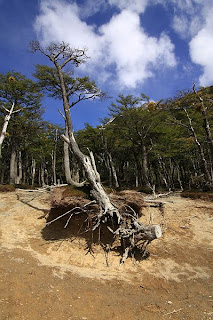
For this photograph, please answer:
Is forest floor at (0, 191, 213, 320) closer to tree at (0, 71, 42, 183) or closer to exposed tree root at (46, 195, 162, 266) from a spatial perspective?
exposed tree root at (46, 195, 162, 266)

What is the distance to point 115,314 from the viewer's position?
14.1 feet

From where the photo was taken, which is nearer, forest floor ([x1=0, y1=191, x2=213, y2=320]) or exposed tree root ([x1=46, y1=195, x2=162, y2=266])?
forest floor ([x1=0, y1=191, x2=213, y2=320])

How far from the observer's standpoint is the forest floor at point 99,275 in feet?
14.2

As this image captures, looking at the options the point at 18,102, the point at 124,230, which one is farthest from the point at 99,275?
the point at 18,102

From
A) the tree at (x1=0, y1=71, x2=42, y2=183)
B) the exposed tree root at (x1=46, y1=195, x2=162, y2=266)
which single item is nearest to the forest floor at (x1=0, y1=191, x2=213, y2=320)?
the exposed tree root at (x1=46, y1=195, x2=162, y2=266)

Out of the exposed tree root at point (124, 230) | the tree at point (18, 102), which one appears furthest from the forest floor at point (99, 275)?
the tree at point (18, 102)

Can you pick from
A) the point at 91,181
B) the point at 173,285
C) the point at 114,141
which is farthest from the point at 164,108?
the point at 173,285

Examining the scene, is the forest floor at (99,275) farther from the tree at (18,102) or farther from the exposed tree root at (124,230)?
the tree at (18,102)

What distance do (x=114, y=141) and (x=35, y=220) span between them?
57.9 ft

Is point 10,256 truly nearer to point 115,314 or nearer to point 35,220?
point 35,220

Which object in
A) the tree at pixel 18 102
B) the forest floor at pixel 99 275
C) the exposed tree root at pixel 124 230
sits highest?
the tree at pixel 18 102

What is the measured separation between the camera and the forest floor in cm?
432

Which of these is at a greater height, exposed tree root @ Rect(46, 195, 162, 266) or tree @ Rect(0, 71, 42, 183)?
tree @ Rect(0, 71, 42, 183)

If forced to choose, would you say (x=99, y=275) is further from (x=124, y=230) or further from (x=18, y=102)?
(x=18, y=102)
